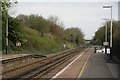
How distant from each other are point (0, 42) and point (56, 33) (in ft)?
245

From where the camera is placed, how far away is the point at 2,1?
2966cm

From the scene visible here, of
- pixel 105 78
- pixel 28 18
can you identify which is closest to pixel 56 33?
pixel 28 18

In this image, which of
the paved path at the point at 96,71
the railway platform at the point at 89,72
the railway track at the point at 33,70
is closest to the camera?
the railway track at the point at 33,70

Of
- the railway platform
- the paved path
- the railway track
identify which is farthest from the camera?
the paved path

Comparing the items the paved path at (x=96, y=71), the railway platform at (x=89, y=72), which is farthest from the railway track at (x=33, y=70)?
the paved path at (x=96, y=71)

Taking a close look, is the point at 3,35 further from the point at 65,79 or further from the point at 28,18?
the point at 28,18

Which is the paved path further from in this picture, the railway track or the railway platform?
the railway track

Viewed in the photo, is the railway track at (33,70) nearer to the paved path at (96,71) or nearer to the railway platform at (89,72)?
the railway platform at (89,72)

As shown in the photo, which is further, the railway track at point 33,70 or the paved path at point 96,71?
the paved path at point 96,71

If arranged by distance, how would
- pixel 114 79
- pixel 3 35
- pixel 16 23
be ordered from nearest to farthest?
pixel 114 79 → pixel 3 35 → pixel 16 23

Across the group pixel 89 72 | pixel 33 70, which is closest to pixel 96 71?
pixel 89 72

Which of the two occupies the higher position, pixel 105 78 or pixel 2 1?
pixel 2 1

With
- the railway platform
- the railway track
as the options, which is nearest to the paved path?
the railway platform

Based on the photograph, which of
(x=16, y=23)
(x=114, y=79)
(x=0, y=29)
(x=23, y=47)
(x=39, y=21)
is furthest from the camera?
(x=39, y=21)
